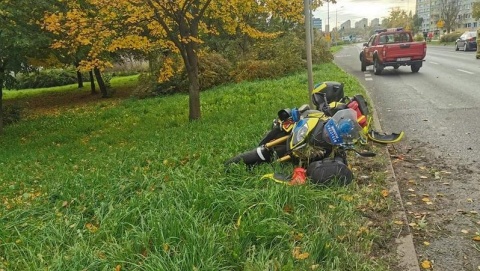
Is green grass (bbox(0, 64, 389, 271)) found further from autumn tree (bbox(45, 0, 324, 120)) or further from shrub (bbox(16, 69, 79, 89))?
shrub (bbox(16, 69, 79, 89))

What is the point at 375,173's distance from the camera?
16.4 feet

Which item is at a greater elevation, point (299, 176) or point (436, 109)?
point (299, 176)

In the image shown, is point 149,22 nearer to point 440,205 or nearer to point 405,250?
point 440,205

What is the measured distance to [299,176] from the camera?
4289 millimetres

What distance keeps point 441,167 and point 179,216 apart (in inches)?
147

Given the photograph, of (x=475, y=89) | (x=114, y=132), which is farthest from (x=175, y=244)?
(x=475, y=89)

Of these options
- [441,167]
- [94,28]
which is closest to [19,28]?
[94,28]

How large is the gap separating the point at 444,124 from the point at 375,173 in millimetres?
3817

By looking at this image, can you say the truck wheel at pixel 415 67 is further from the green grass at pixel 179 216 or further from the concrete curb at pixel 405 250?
the concrete curb at pixel 405 250

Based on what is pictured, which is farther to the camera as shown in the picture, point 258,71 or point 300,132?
point 258,71

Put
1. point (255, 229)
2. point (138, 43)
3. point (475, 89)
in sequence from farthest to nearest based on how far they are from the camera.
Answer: point (475, 89), point (138, 43), point (255, 229)

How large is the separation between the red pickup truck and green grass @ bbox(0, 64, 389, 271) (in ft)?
42.6

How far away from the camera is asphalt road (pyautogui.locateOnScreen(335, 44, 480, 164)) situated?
265 inches

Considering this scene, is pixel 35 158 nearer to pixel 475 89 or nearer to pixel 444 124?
pixel 444 124
